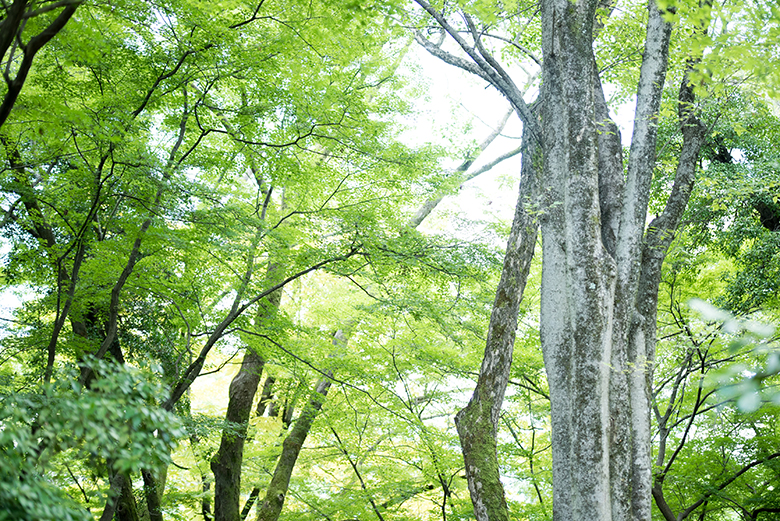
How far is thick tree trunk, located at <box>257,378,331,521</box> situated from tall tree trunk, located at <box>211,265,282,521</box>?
0.51 metres

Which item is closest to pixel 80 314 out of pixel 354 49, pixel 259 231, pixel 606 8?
pixel 259 231

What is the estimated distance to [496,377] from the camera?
448 cm

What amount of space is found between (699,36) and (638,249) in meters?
1.29

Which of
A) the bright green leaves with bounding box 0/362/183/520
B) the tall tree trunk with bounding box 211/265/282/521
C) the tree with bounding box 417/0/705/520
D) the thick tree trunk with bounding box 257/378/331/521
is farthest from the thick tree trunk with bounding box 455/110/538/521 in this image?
the thick tree trunk with bounding box 257/378/331/521

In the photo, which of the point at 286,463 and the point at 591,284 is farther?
the point at 286,463

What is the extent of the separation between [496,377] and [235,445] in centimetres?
535

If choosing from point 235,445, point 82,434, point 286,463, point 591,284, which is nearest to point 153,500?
point 235,445

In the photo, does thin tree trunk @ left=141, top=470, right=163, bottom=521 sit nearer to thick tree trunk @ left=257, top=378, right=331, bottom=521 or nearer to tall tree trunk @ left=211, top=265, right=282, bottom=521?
tall tree trunk @ left=211, top=265, right=282, bottom=521

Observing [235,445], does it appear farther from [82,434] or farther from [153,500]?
[82,434]

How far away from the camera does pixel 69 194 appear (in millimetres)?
5547

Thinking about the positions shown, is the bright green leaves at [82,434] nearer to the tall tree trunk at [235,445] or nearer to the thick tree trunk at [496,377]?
the thick tree trunk at [496,377]

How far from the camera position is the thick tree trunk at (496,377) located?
13.4 ft

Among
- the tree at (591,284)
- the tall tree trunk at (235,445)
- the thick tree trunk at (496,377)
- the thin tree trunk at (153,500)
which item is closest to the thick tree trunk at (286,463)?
the tall tree trunk at (235,445)

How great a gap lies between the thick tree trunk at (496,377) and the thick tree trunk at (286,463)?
4486 millimetres
